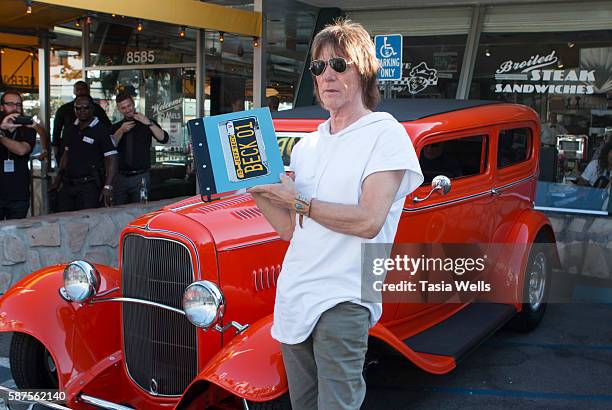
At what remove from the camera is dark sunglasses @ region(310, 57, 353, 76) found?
2082 millimetres

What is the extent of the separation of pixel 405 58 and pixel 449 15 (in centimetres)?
79

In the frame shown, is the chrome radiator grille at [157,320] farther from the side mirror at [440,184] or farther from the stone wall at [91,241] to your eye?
the stone wall at [91,241]

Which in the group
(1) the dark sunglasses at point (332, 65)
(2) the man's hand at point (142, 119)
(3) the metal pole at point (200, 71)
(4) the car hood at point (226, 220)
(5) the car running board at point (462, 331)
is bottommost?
(5) the car running board at point (462, 331)

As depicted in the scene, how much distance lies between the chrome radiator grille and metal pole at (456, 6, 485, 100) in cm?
647

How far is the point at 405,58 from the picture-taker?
31.1 feet

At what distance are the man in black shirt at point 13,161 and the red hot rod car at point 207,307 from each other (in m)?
2.36

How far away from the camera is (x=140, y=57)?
9.05 meters

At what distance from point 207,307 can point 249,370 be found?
33 cm

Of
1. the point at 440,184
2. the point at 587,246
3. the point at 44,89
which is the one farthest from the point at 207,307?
the point at 44,89

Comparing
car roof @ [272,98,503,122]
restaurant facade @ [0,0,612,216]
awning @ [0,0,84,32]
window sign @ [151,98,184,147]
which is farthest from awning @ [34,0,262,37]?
car roof @ [272,98,503,122]

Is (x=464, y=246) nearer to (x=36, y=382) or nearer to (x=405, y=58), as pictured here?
(x=36, y=382)

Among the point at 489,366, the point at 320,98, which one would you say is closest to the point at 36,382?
the point at 320,98

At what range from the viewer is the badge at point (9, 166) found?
5.97 meters

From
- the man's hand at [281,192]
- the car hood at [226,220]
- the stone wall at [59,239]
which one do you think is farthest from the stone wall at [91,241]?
the man's hand at [281,192]
